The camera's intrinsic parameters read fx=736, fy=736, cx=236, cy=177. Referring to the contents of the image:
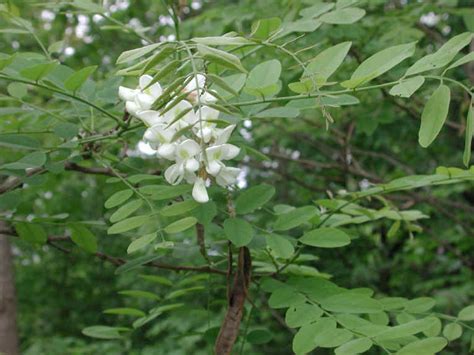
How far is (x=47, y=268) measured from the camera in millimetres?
4477

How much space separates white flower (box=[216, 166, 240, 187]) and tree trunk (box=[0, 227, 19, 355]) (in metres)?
0.97

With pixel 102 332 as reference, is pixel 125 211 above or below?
above

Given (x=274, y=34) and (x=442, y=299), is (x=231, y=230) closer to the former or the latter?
(x=274, y=34)

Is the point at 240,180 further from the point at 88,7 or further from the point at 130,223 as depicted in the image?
the point at 130,223

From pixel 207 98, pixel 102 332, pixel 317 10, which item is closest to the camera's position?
pixel 207 98

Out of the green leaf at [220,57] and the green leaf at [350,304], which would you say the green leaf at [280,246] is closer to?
the green leaf at [350,304]

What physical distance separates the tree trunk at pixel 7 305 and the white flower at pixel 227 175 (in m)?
0.97

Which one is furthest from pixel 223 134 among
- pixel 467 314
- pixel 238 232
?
pixel 467 314

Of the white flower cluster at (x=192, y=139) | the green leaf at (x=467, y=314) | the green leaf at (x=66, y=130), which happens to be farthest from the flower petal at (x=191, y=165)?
the green leaf at (x=467, y=314)

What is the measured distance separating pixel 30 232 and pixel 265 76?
1.69 feet

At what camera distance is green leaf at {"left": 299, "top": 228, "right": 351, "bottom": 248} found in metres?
1.03

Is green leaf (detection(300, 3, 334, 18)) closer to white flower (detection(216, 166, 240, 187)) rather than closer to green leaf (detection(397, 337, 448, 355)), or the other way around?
white flower (detection(216, 166, 240, 187))

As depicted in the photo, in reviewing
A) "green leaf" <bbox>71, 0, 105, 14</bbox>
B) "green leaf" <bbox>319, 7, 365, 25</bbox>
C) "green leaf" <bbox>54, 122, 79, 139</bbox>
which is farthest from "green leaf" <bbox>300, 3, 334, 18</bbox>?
"green leaf" <bbox>54, 122, 79, 139</bbox>

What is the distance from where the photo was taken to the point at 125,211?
1009mm
